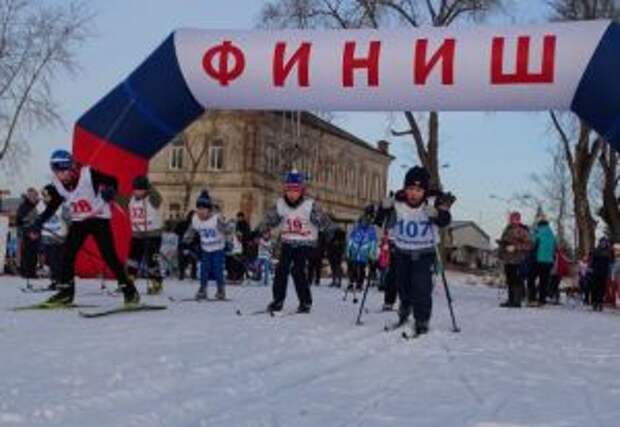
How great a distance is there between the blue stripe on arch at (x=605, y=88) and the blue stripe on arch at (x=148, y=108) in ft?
18.4

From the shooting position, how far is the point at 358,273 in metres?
18.8

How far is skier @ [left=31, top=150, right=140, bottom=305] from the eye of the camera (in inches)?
405

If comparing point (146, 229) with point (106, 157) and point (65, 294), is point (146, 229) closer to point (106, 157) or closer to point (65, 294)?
point (106, 157)

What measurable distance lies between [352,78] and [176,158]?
49604mm

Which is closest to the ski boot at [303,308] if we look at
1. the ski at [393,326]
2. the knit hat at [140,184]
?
the ski at [393,326]

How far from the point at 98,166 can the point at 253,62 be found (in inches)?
114

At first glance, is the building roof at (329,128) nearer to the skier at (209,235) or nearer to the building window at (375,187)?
the building window at (375,187)

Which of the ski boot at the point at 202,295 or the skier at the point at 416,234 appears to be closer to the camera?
the skier at the point at 416,234

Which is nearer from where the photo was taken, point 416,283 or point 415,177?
point 416,283

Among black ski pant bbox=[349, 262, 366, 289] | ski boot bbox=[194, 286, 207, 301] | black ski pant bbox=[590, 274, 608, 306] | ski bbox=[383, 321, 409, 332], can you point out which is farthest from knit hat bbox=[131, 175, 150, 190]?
black ski pant bbox=[590, 274, 608, 306]

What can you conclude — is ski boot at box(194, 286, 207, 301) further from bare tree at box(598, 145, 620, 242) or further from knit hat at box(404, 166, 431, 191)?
bare tree at box(598, 145, 620, 242)

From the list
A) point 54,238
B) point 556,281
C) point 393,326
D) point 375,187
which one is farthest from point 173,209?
point 393,326

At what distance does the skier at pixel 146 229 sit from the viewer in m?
13.2

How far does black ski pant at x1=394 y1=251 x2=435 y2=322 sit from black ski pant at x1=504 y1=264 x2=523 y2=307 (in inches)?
264
